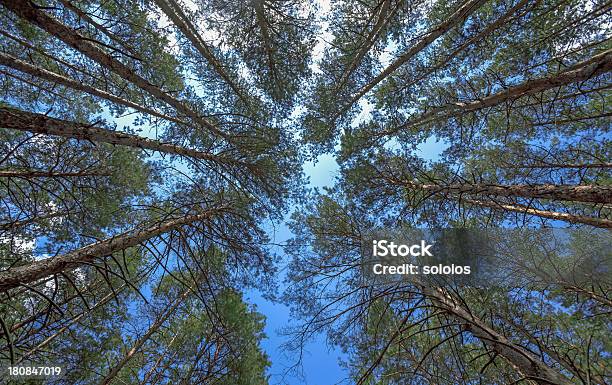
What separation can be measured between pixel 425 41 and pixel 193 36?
478 cm

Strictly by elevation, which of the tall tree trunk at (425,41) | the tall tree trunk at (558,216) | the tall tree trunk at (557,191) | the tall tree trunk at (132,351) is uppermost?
the tall tree trunk at (425,41)

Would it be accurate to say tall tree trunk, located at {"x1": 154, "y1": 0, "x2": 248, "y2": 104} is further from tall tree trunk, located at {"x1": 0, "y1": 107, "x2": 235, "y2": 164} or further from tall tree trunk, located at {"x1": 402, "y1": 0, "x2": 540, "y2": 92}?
tall tree trunk, located at {"x1": 402, "y1": 0, "x2": 540, "y2": 92}

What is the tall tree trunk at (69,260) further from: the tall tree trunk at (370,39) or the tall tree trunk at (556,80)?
the tall tree trunk at (370,39)

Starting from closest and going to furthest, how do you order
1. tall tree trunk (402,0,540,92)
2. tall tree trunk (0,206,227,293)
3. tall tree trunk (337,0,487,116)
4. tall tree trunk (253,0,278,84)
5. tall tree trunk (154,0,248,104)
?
tall tree trunk (0,206,227,293) < tall tree trunk (337,0,487,116) < tall tree trunk (402,0,540,92) < tall tree trunk (154,0,248,104) < tall tree trunk (253,0,278,84)

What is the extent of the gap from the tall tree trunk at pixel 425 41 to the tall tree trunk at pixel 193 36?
3.23 metres

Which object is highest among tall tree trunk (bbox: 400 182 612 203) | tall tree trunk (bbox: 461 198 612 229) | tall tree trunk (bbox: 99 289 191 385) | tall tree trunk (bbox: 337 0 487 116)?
tall tree trunk (bbox: 337 0 487 116)

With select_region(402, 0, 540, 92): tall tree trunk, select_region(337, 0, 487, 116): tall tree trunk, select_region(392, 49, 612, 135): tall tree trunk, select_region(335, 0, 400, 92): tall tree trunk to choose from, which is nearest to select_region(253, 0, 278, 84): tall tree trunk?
select_region(335, 0, 400, 92): tall tree trunk

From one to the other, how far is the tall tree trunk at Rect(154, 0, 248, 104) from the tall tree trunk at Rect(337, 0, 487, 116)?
3231 mm

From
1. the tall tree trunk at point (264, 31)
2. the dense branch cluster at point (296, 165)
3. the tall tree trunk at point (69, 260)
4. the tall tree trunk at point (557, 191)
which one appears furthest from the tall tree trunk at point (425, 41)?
the tall tree trunk at point (69, 260)

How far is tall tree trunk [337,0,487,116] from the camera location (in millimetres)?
4566

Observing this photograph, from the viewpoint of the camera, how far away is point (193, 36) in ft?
20.4

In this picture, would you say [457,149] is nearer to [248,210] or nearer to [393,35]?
[393,35]

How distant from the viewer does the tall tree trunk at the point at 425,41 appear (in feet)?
15.0

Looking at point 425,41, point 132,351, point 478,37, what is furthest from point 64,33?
point 478,37
